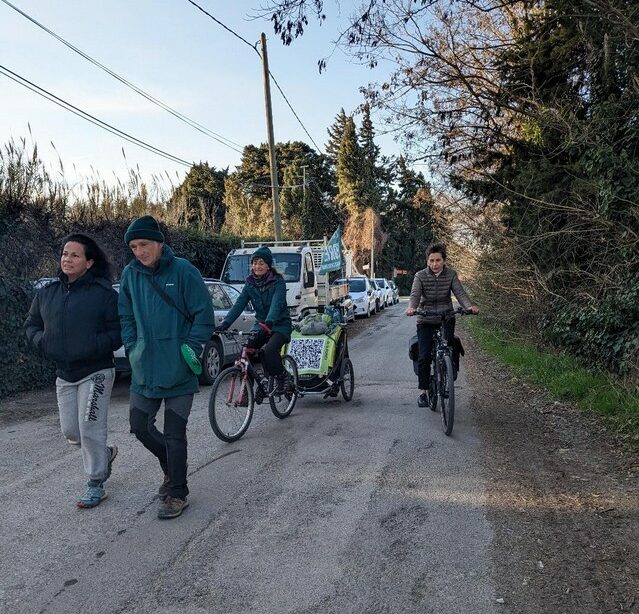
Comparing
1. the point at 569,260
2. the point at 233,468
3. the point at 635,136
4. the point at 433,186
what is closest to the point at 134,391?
the point at 233,468

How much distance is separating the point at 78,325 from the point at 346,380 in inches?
183

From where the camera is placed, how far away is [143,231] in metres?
4.28

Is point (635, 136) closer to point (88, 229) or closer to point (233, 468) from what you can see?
point (233, 468)

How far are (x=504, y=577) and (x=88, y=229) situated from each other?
11601 millimetres

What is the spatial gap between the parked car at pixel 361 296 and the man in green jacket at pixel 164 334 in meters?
21.4

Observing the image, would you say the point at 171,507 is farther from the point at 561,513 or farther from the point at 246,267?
the point at 246,267

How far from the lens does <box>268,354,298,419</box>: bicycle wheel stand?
23.9ft

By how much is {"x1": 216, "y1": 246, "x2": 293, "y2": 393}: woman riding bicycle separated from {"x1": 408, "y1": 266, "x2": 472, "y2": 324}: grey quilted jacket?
1.62m

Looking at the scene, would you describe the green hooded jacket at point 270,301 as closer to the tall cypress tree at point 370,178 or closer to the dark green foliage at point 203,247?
the dark green foliage at point 203,247

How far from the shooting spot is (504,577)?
3416 millimetres

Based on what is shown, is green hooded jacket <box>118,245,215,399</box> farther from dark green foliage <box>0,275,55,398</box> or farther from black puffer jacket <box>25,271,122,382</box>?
dark green foliage <box>0,275,55,398</box>

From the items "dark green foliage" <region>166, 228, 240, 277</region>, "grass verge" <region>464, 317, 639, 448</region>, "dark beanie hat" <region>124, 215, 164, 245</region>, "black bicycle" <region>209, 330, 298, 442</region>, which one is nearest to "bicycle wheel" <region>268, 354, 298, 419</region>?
"black bicycle" <region>209, 330, 298, 442</region>

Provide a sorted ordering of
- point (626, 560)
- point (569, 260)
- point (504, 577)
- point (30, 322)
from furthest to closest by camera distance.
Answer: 1. point (569, 260)
2. point (30, 322)
3. point (626, 560)
4. point (504, 577)

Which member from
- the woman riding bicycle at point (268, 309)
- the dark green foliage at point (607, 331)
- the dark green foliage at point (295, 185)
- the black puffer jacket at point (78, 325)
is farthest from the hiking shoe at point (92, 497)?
the dark green foliage at point (295, 185)
